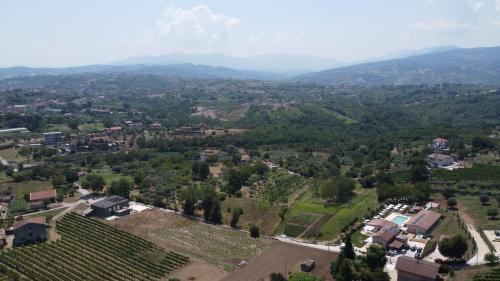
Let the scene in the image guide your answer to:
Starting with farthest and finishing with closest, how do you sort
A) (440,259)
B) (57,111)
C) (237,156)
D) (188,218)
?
(57,111), (237,156), (188,218), (440,259)

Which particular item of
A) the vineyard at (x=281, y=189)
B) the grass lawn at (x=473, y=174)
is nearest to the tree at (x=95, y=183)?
the vineyard at (x=281, y=189)

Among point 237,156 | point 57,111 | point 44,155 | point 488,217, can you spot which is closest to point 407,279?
point 488,217

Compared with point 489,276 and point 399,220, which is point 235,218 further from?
point 489,276

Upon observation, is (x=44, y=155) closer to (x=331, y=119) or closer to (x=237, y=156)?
(x=237, y=156)

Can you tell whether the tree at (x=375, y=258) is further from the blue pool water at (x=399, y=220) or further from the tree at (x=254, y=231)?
the tree at (x=254, y=231)

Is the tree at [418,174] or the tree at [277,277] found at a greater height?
the tree at [418,174]

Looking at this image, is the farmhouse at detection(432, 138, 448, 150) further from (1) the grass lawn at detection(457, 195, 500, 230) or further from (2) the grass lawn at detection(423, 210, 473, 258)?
(2) the grass lawn at detection(423, 210, 473, 258)
